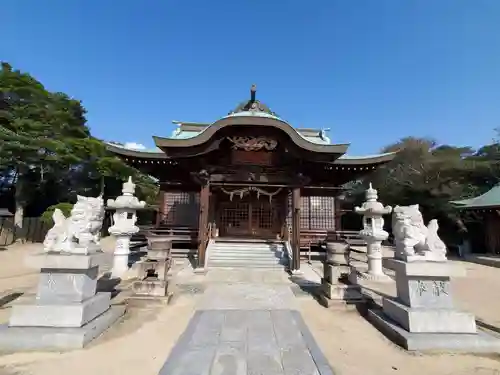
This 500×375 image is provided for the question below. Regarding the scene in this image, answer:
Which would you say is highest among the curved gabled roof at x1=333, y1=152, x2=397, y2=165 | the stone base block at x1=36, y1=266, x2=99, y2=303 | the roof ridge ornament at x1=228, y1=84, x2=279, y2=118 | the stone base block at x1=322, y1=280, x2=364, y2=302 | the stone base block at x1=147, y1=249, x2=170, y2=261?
the roof ridge ornament at x1=228, y1=84, x2=279, y2=118

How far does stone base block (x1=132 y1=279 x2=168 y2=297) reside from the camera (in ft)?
20.1

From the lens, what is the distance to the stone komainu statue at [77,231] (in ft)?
14.6

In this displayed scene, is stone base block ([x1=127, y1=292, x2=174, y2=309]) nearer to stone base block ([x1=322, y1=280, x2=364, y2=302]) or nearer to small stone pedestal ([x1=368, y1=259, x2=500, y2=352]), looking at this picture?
stone base block ([x1=322, y1=280, x2=364, y2=302])

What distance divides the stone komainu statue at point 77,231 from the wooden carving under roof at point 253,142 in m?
6.67

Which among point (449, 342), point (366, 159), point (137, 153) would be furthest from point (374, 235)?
point (137, 153)

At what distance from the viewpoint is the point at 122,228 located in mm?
9320

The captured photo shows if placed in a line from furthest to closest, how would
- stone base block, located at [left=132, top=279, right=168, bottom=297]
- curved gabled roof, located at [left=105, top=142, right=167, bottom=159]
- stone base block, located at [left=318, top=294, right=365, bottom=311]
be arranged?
1. curved gabled roof, located at [left=105, top=142, right=167, bottom=159]
2. stone base block, located at [left=132, top=279, right=168, bottom=297]
3. stone base block, located at [left=318, top=294, right=365, bottom=311]

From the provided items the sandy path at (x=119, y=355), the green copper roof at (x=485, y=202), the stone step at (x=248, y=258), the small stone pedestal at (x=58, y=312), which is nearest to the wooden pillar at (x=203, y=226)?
the stone step at (x=248, y=258)

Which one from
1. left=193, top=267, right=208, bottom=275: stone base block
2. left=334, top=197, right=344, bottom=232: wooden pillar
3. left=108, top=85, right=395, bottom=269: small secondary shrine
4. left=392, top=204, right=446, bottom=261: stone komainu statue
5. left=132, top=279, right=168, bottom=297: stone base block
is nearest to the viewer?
left=392, top=204, right=446, bottom=261: stone komainu statue

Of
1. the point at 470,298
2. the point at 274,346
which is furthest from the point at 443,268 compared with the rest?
the point at 470,298

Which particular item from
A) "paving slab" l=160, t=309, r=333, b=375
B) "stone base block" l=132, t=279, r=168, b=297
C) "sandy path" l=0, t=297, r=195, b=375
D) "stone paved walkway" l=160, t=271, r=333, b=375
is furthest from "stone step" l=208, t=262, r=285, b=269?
"sandy path" l=0, t=297, r=195, b=375

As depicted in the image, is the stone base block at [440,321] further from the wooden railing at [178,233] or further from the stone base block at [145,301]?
the wooden railing at [178,233]

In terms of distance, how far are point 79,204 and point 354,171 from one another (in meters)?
12.2

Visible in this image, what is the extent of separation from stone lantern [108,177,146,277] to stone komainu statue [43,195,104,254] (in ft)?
15.0
